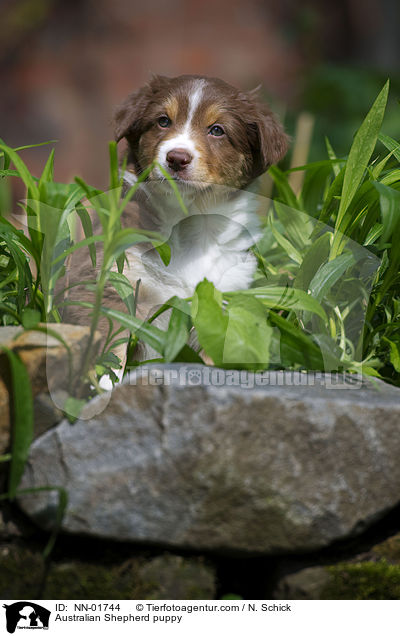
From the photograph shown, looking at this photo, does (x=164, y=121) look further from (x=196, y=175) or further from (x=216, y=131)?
(x=196, y=175)

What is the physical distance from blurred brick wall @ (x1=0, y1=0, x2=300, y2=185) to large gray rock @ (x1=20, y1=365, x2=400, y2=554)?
7.90m

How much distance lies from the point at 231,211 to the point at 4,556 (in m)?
1.96

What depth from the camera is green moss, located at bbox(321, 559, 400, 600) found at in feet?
5.95

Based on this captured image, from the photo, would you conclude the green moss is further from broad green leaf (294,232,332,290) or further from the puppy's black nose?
the puppy's black nose

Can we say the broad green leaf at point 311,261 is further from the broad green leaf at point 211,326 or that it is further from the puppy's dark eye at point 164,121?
the puppy's dark eye at point 164,121

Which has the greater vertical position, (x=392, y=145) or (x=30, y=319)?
(x=392, y=145)

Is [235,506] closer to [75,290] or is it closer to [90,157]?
[75,290]

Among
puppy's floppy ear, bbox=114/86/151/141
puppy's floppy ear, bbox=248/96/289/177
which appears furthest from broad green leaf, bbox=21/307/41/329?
puppy's floppy ear, bbox=248/96/289/177

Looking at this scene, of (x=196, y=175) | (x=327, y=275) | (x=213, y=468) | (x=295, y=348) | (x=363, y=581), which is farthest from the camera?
(x=196, y=175)

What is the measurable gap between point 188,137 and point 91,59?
748 cm

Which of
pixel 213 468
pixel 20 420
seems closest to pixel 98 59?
pixel 20 420

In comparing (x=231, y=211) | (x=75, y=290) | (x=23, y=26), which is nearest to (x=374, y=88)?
(x=23, y=26)

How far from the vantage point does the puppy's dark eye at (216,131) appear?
3000mm

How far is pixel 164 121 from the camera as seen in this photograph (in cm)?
302
